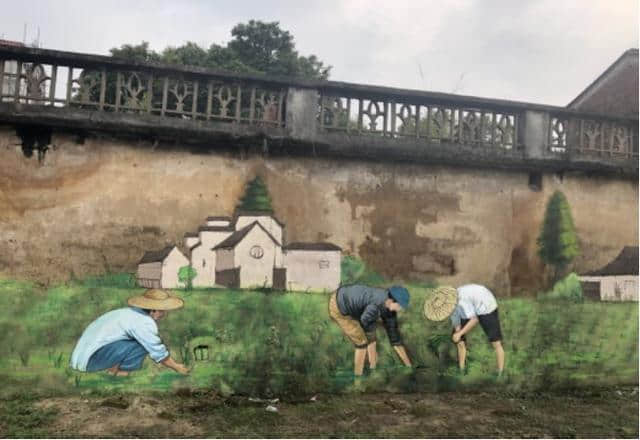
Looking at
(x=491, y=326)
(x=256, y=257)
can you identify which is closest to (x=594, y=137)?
(x=491, y=326)

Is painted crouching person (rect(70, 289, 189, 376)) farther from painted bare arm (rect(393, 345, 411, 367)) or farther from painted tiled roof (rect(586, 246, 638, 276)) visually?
painted tiled roof (rect(586, 246, 638, 276))

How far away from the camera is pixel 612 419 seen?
520 cm

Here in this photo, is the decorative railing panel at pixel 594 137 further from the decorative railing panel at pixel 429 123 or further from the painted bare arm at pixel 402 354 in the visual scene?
the painted bare arm at pixel 402 354

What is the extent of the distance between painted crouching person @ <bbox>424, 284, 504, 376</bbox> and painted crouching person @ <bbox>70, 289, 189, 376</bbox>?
2.63 meters

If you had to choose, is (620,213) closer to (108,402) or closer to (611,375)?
(611,375)

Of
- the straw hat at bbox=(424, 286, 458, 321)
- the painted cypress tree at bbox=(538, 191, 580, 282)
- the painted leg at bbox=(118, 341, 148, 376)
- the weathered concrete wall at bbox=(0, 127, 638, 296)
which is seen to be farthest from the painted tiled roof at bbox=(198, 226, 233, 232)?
the painted cypress tree at bbox=(538, 191, 580, 282)

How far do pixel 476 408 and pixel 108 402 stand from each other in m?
3.47

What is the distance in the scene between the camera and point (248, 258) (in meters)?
5.29

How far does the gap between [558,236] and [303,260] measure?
291 cm

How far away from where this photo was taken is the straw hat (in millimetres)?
5632

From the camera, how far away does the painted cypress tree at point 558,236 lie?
19.7 ft

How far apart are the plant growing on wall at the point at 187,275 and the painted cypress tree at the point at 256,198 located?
0.75 meters

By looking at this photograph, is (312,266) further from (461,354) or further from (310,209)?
(461,354)

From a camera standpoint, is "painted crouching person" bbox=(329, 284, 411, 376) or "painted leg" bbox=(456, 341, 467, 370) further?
"painted leg" bbox=(456, 341, 467, 370)
